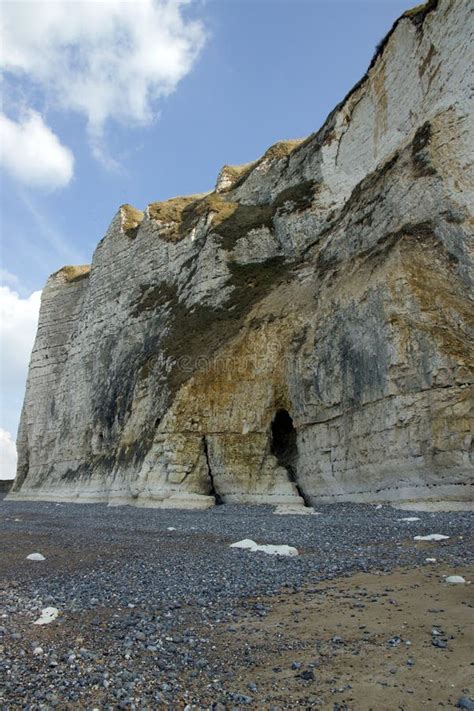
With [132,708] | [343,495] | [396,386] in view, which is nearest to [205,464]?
[343,495]

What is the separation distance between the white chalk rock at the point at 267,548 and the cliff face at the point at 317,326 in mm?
6290

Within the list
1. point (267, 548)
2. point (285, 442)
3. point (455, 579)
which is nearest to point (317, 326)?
point (285, 442)

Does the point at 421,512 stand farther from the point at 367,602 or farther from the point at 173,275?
the point at 173,275

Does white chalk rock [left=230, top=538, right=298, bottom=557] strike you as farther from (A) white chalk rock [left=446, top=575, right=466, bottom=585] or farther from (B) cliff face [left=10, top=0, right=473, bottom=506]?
(B) cliff face [left=10, top=0, right=473, bottom=506]

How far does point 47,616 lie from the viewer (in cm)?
534

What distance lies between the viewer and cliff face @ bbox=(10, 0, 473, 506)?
49.4 feet

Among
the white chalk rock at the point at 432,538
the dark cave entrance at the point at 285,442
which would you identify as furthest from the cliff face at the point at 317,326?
the white chalk rock at the point at 432,538

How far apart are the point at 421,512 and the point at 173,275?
23.9 meters

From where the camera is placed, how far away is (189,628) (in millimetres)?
4930

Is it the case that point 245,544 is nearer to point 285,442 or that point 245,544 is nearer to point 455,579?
point 455,579

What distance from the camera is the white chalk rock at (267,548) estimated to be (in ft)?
27.4

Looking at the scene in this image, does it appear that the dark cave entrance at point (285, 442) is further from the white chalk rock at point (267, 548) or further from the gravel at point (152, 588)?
the white chalk rock at point (267, 548)

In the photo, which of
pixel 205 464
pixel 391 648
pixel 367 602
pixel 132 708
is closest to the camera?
pixel 132 708

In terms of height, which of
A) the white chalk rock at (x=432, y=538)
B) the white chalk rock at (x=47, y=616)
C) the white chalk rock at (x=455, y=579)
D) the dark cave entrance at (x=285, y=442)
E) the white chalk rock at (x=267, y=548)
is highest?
the dark cave entrance at (x=285, y=442)
